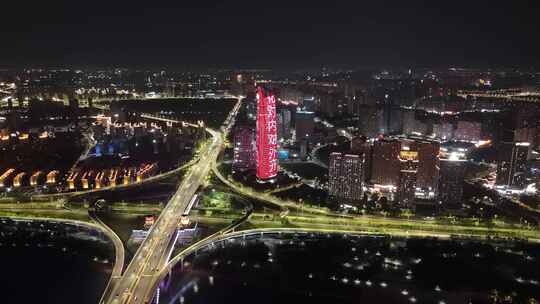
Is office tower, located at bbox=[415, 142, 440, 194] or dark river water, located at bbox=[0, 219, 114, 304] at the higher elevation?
office tower, located at bbox=[415, 142, 440, 194]

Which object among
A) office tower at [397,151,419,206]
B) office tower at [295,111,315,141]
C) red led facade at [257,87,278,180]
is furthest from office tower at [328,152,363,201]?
office tower at [295,111,315,141]

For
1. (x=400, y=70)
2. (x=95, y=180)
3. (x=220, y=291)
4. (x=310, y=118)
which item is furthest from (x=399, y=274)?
(x=400, y=70)

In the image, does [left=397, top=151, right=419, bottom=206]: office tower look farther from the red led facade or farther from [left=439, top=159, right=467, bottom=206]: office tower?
the red led facade

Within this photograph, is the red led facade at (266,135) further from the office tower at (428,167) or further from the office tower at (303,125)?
the office tower at (303,125)

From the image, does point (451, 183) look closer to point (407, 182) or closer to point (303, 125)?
point (407, 182)

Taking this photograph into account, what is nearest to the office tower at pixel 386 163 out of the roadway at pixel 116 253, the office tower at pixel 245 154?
the office tower at pixel 245 154

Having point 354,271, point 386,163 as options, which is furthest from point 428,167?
point 354,271

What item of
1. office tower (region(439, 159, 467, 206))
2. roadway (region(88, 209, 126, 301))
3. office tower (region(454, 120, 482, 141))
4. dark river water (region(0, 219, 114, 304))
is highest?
office tower (region(454, 120, 482, 141))
